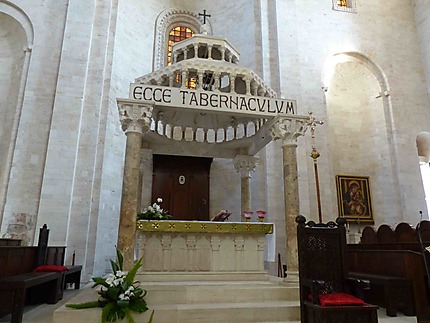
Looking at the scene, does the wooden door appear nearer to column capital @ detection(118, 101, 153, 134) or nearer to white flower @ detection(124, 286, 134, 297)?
column capital @ detection(118, 101, 153, 134)

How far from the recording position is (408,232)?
8578mm

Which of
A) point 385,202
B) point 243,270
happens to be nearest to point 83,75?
point 243,270

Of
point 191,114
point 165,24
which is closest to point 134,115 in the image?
point 191,114

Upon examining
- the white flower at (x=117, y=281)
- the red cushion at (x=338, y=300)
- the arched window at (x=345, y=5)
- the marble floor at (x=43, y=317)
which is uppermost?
the arched window at (x=345, y=5)

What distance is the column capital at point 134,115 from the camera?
6.61 m

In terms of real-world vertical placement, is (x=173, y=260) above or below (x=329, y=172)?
below

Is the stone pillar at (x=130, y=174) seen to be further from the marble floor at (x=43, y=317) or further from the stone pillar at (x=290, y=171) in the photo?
the stone pillar at (x=290, y=171)

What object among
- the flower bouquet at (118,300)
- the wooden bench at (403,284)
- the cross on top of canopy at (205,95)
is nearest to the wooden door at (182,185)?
the cross on top of canopy at (205,95)

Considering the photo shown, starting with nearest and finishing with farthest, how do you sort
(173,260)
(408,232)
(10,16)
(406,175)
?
(173,260) → (408,232) → (10,16) → (406,175)

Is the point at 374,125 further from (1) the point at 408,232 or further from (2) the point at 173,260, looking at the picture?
(2) the point at 173,260

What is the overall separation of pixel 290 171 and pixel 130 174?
3267mm

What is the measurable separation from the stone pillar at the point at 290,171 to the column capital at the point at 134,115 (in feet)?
8.93

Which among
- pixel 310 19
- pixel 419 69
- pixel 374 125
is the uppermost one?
pixel 310 19

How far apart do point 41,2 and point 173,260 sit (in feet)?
30.9
